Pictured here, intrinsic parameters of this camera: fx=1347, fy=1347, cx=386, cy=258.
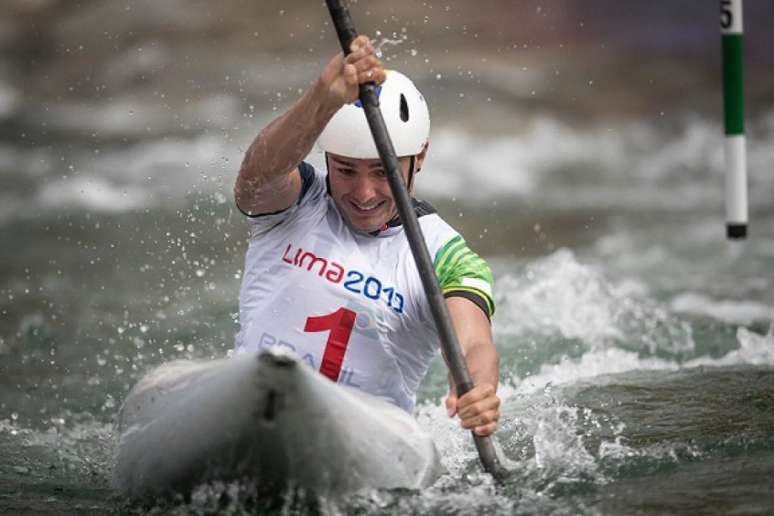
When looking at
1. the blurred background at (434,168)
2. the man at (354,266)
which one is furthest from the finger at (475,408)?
the blurred background at (434,168)

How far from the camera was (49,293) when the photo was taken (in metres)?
9.70

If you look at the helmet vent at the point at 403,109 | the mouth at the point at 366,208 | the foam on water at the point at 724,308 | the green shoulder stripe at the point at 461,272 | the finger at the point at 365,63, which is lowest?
the foam on water at the point at 724,308

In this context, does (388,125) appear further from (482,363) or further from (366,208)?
(482,363)

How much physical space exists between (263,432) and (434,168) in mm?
7109

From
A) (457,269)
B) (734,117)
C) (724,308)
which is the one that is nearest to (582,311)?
(724,308)

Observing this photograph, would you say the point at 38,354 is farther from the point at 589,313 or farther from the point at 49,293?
the point at 589,313

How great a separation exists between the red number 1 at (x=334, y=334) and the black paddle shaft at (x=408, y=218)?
48 cm

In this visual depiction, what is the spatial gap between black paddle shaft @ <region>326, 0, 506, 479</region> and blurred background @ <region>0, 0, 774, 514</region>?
11.6ft

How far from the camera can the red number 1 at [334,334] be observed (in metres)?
4.62

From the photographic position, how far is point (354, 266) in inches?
185

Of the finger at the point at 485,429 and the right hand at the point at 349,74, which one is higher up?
the right hand at the point at 349,74

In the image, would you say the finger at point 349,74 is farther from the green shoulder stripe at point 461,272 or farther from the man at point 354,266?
the green shoulder stripe at point 461,272

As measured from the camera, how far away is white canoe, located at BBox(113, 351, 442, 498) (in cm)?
368

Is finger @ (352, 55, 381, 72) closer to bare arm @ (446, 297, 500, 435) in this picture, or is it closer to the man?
the man
